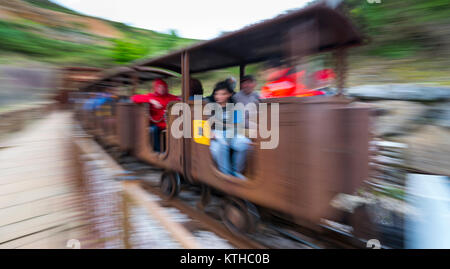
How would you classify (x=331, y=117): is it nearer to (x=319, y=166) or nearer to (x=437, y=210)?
(x=319, y=166)

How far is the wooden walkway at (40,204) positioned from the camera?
1584mm

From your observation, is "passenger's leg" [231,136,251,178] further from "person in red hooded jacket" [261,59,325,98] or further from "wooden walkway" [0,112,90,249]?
"wooden walkway" [0,112,90,249]

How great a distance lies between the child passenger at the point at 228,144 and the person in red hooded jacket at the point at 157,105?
132 centimetres

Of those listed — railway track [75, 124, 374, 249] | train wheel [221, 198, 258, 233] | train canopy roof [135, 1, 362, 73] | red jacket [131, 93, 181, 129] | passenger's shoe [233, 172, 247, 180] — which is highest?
train canopy roof [135, 1, 362, 73]

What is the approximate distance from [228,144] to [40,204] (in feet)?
6.03

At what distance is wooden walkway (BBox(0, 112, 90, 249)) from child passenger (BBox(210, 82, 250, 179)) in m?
1.27

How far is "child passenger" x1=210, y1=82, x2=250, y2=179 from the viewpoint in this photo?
2.29 metres

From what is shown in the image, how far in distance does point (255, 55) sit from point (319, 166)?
2138mm

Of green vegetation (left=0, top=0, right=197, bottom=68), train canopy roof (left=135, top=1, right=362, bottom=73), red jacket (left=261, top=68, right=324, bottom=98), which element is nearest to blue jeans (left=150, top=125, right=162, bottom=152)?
train canopy roof (left=135, top=1, right=362, bottom=73)

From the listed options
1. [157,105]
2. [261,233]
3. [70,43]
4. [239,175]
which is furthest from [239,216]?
[70,43]

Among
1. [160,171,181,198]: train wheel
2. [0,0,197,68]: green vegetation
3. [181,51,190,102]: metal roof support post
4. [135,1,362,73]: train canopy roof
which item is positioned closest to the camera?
[135,1,362,73]: train canopy roof

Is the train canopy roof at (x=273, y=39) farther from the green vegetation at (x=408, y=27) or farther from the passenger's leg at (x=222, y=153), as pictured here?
the green vegetation at (x=408, y=27)

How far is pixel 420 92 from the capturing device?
4.27 meters

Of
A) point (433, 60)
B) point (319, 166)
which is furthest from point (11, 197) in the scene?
point (433, 60)
